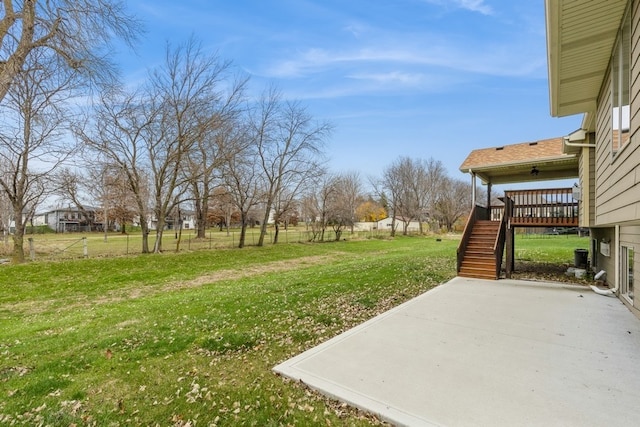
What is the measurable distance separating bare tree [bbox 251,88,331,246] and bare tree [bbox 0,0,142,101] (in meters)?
17.0

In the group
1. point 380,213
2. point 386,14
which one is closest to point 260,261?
point 386,14

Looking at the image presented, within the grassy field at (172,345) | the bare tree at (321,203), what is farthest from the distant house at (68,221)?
the grassy field at (172,345)

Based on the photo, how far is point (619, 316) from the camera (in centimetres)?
523

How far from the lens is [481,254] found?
381 inches

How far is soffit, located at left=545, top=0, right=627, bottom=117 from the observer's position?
3811 mm

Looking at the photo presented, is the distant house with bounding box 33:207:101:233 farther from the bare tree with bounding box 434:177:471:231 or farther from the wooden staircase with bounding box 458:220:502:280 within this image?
the wooden staircase with bounding box 458:220:502:280

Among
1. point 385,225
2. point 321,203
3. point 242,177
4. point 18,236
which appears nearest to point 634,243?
point 18,236

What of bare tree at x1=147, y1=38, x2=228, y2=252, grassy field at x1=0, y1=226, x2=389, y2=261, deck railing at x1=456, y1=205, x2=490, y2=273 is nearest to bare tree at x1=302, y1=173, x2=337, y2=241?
grassy field at x1=0, y1=226, x2=389, y2=261

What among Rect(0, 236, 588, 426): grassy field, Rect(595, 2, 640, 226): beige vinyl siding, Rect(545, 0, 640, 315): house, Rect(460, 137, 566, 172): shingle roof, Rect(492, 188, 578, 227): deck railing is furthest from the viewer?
Rect(460, 137, 566, 172): shingle roof

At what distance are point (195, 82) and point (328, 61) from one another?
25.5 feet

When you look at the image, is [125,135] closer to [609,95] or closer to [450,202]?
[609,95]

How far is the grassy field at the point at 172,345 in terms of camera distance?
273cm

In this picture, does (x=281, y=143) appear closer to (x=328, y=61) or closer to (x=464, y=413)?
(x=328, y=61)

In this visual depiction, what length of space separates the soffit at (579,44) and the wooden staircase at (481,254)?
4.68m
